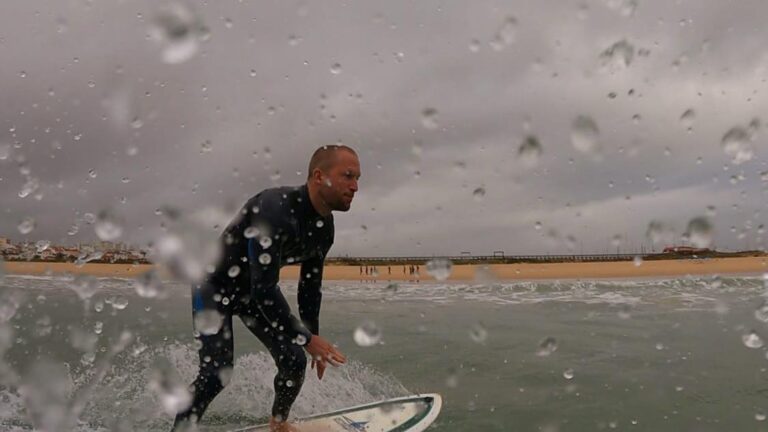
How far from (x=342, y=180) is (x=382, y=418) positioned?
2190 millimetres

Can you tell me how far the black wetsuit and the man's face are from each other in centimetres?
19

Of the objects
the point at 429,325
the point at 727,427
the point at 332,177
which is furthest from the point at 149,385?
the point at 429,325

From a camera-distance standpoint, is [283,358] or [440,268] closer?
[283,358]

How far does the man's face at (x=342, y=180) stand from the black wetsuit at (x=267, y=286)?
Answer: 193 mm

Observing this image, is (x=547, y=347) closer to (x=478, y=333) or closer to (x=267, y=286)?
(x=478, y=333)

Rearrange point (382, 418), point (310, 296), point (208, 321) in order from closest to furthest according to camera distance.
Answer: point (208, 321), point (310, 296), point (382, 418)

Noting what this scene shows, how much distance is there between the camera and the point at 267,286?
316 centimetres

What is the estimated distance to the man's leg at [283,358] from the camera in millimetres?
3596

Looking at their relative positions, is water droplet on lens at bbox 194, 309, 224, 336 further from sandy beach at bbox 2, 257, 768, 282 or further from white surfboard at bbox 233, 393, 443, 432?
sandy beach at bbox 2, 257, 768, 282

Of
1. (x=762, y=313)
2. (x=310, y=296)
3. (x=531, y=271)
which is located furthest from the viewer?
(x=531, y=271)

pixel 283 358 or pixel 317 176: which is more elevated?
pixel 317 176

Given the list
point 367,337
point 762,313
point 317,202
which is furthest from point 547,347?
point 762,313

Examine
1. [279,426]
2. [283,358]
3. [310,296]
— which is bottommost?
[279,426]

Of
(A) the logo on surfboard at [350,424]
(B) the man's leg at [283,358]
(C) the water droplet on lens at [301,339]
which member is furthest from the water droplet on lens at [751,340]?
(C) the water droplet on lens at [301,339]
